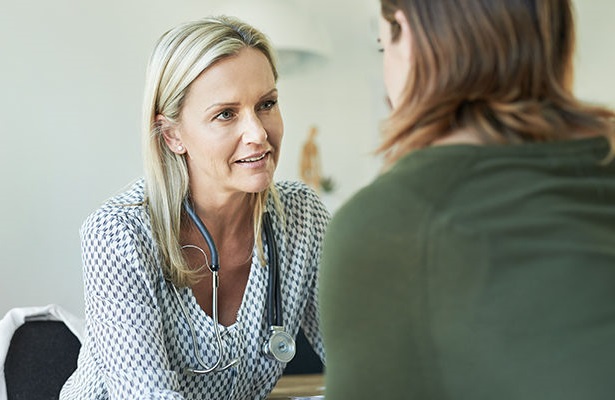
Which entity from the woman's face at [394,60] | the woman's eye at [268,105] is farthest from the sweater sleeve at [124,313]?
the woman's face at [394,60]

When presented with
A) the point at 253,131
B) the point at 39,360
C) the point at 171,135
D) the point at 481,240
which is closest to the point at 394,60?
the point at 481,240

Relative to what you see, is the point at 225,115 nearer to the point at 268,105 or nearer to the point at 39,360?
the point at 268,105

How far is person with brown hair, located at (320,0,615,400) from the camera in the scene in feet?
2.56

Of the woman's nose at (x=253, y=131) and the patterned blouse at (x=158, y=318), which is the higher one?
the woman's nose at (x=253, y=131)

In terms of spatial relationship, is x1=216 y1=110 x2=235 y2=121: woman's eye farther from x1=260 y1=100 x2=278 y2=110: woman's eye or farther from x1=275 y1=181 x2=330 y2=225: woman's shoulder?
x1=275 y1=181 x2=330 y2=225: woman's shoulder

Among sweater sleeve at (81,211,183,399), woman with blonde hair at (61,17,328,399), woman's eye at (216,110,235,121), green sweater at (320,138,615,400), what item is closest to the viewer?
green sweater at (320,138,615,400)

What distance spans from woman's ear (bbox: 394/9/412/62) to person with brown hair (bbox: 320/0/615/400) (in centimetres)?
1

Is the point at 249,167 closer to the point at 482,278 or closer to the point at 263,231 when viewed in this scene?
the point at 263,231

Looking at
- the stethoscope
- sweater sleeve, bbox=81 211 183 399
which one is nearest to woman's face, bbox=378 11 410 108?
sweater sleeve, bbox=81 211 183 399

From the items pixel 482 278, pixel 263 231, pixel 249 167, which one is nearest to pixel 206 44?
pixel 249 167

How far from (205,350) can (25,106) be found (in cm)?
155

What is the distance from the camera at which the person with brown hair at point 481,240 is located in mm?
782

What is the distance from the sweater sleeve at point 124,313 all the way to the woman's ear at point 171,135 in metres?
0.21

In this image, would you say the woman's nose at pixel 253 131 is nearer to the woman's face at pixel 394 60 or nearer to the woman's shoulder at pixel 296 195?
the woman's shoulder at pixel 296 195
